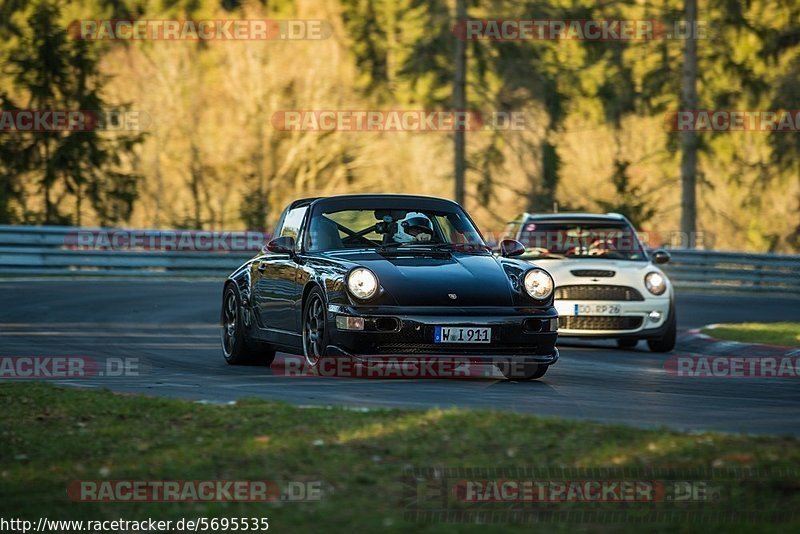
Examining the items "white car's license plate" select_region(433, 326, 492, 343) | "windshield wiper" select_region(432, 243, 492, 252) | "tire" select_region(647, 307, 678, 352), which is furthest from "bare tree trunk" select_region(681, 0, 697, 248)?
"white car's license plate" select_region(433, 326, 492, 343)

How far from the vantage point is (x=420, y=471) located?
6.93 metres

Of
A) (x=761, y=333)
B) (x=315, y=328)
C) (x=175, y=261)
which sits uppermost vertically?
(x=315, y=328)

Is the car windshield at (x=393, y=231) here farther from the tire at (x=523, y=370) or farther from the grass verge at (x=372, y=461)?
the grass verge at (x=372, y=461)

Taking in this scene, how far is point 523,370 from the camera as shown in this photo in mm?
11859

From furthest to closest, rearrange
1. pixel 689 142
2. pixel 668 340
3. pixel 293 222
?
1. pixel 689 142
2. pixel 668 340
3. pixel 293 222

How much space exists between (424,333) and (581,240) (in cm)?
732

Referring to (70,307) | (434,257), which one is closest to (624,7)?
(70,307)

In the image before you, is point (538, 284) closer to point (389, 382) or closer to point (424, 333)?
point (424, 333)

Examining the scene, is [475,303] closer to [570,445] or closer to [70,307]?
[570,445]

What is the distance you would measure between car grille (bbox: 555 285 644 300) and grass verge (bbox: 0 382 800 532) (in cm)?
811

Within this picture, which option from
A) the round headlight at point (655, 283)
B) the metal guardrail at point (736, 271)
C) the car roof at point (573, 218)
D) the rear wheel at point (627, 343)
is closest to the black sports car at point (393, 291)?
the round headlight at point (655, 283)

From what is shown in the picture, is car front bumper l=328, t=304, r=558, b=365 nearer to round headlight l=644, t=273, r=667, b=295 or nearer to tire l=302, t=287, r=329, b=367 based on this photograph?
tire l=302, t=287, r=329, b=367

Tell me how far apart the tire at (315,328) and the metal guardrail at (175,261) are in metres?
16.4

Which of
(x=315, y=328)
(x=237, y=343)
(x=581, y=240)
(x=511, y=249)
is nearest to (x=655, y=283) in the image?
(x=581, y=240)
